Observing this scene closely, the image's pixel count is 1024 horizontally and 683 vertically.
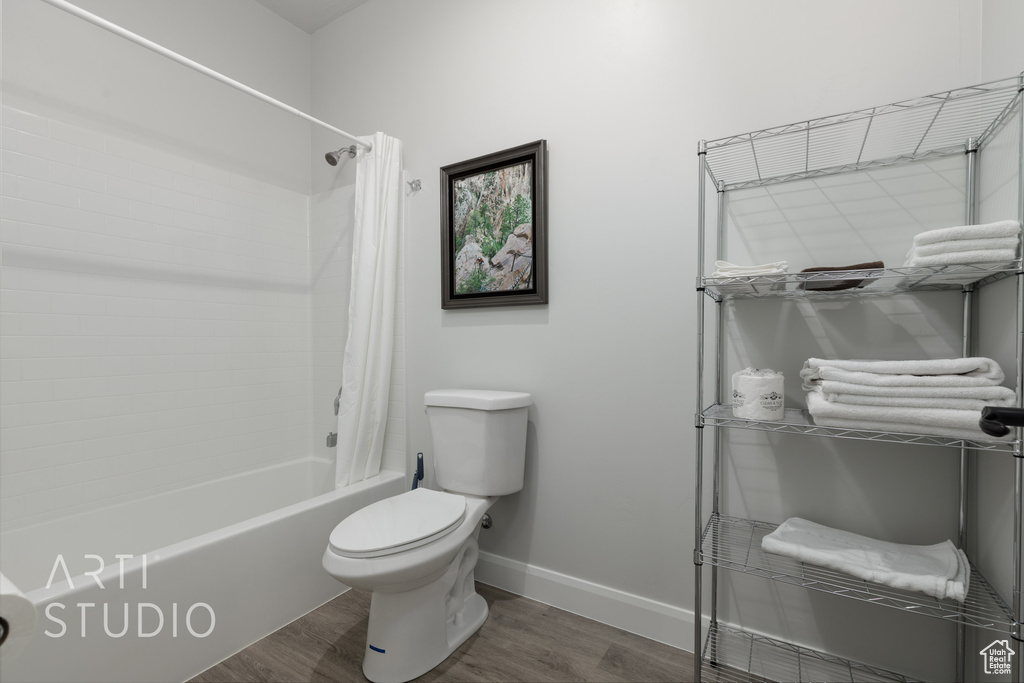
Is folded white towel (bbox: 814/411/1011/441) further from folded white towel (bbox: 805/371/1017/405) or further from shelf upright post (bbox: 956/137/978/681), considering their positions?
shelf upright post (bbox: 956/137/978/681)

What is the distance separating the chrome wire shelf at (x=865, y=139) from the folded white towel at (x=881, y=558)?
1.01 meters

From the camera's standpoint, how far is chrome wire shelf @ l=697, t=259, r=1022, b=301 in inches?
42.6

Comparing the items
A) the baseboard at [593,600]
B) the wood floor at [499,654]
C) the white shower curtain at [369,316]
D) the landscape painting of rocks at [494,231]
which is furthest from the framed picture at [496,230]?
the wood floor at [499,654]

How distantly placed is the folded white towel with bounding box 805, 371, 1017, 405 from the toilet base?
4.09 ft

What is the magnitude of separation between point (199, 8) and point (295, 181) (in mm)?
798

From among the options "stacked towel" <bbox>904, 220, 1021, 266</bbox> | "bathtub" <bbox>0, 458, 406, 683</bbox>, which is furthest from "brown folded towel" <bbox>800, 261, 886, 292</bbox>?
"bathtub" <bbox>0, 458, 406, 683</bbox>

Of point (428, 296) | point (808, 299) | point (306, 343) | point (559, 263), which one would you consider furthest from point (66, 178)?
point (808, 299)

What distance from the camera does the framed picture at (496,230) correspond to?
1.87m

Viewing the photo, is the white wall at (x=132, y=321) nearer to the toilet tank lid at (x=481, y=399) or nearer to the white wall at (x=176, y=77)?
the white wall at (x=176, y=77)

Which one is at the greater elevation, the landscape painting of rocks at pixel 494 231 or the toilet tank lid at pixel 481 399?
the landscape painting of rocks at pixel 494 231

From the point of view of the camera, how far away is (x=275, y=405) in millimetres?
2486

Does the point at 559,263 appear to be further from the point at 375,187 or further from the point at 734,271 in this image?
the point at 375,187

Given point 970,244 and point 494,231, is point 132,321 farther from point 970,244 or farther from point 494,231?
point 970,244

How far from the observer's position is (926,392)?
109 centimetres
